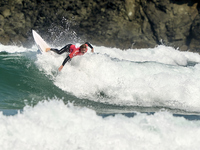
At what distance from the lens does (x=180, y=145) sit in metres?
3.84

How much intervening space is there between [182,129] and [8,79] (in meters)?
4.89

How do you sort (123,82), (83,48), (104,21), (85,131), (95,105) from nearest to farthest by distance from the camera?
(85,131) < (95,105) < (83,48) < (123,82) < (104,21)

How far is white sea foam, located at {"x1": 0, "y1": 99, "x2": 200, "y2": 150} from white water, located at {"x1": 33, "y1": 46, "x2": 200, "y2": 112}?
2.41 m

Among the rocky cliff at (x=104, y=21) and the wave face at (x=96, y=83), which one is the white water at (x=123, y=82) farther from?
the rocky cliff at (x=104, y=21)

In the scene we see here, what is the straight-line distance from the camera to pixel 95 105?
6.23 meters

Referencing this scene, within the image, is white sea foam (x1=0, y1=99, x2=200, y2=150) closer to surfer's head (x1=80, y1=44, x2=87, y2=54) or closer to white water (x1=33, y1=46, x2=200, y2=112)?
white water (x1=33, y1=46, x2=200, y2=112)

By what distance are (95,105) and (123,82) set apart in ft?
5.41

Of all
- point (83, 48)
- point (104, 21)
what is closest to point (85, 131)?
point (83, 48)

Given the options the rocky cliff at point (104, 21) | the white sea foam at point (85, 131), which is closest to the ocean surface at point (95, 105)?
the white sea foam at point (85, 131)

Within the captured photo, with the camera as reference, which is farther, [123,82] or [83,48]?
[123,82]

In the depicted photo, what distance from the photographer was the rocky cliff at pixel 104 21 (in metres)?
17.0

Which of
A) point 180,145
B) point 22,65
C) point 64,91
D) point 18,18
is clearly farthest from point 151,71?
point 18,18

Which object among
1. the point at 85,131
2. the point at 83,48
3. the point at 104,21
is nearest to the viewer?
the point at 85,131

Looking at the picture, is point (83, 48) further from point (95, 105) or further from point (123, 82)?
point (95, 105)
